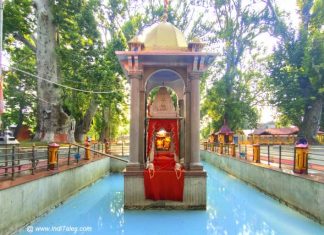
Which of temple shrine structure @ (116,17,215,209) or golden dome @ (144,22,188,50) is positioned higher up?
golden dome @ (144,22,188,50)

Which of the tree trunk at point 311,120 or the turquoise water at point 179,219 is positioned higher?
the tree trunk at point 311,120

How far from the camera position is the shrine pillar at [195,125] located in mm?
10508

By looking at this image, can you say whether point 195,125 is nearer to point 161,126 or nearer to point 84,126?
point 161,126

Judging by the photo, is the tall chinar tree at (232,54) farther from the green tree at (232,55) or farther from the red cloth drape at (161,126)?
the red cloth drape at (161,126)

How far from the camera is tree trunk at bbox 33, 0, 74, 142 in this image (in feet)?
65.3

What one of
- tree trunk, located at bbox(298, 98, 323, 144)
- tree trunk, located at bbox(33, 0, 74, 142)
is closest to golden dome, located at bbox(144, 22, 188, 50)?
tree trunk, located at bbox(33, 0, 74, 142)

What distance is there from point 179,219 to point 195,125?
3055 mm

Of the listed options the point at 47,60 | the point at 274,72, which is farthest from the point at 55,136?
the point at 274,72

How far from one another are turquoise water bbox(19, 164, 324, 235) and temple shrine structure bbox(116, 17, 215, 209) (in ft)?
1.79

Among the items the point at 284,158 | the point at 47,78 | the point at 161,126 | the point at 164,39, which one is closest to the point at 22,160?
the point at 161,126

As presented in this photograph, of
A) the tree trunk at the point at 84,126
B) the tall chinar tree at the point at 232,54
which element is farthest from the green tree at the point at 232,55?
the tree trunk at the point at 84,126

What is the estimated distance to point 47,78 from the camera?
19906mm

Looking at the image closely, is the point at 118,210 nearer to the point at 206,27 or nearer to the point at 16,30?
the point at 16,30

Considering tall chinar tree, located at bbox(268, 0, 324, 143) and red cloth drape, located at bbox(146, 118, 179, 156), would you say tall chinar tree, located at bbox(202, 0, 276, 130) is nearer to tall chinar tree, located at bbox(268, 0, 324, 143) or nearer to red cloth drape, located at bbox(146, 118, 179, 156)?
tall chinar tree, located at bbox(268, 0, 324, 143)
